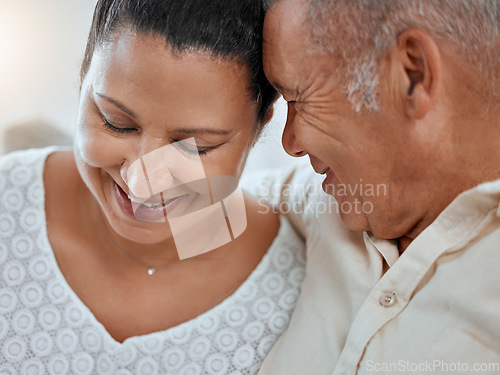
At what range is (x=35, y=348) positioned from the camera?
4.95ft

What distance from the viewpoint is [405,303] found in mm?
1276

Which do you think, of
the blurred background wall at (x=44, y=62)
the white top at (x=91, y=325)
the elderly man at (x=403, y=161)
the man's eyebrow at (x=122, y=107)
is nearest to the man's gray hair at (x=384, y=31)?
the elderly man at (x=403, y=161)

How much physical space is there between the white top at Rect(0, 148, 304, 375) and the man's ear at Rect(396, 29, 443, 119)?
0.63 metres

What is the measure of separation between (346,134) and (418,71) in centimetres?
20

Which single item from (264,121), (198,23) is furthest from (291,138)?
(198,23)

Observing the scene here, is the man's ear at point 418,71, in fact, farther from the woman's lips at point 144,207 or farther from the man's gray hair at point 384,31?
the woman's lips at point 144,207

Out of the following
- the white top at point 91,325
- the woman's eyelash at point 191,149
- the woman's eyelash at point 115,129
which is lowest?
the white top at point 91,325

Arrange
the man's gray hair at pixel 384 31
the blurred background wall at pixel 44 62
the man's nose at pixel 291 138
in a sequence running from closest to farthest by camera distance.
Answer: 1. the man's gray hair at pixel 384 31
2. the man's nose at pixel 291 138
3. the blurred background wall at pixel 44 62

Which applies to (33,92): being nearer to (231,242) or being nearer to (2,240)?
(2,240)

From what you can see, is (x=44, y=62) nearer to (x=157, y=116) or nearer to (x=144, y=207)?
(x=144, y=207)

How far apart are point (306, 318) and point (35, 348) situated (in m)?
0.69

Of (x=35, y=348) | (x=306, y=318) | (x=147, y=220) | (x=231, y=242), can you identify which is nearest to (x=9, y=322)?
(x=35, y=348)

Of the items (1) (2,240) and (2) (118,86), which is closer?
(2) (118,86)

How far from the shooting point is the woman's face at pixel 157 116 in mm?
1210
